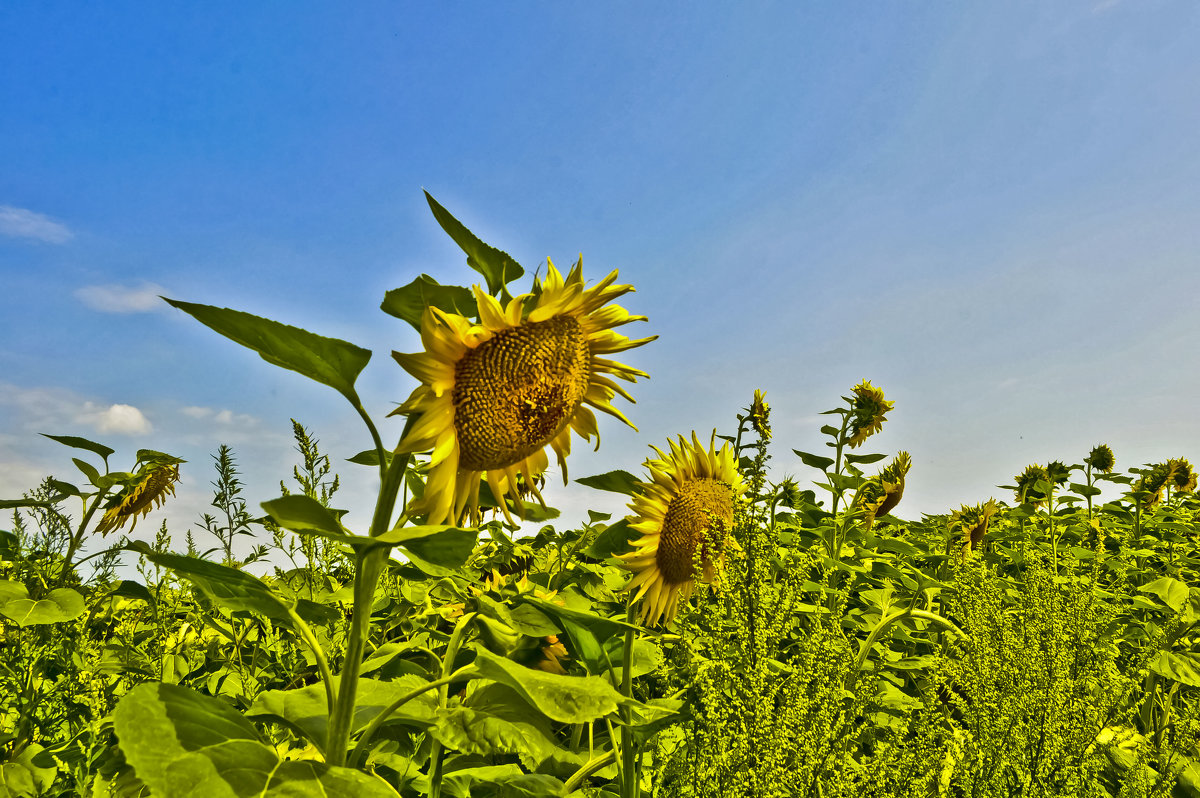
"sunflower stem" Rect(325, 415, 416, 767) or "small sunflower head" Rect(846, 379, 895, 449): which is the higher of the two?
"small sunflower head" Rect(846, 379, 895, 449)

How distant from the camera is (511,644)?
5.35 feet

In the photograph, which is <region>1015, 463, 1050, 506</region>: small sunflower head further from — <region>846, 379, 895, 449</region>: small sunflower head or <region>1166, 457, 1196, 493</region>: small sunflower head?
<region>846, 379, 895, 449</region>: small sunflower head

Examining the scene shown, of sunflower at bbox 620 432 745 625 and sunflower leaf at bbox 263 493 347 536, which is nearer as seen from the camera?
sunflower leaf at bbox 263 493 347 536

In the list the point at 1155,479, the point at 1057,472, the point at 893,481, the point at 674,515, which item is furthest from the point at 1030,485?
the point at 674,515

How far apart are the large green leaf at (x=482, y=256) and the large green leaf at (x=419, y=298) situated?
0.06 meters

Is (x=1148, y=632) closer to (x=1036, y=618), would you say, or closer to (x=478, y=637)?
(x=1036, y=618)

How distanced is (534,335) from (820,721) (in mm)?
934

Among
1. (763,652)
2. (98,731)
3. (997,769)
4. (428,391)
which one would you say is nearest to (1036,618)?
(997,769)

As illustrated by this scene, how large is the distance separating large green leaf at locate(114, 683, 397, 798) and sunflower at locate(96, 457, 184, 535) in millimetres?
1415

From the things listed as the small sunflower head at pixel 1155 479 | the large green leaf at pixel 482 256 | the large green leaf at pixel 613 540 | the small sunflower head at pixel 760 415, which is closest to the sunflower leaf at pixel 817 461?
the small sunflower head at pixel 760 415

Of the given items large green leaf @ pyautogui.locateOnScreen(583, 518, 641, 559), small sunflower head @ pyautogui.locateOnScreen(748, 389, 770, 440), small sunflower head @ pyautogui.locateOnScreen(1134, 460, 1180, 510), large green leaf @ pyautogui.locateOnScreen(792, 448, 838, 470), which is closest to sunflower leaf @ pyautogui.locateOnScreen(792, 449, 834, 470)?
large green leaf @ pyautogui.locateOnScreen(792, 448, 838, 470)

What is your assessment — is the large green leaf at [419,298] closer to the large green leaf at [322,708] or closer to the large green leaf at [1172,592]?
the large green leaf at [322,708]

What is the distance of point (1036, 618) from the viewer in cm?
225

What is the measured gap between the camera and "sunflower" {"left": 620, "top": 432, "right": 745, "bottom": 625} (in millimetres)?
2283
